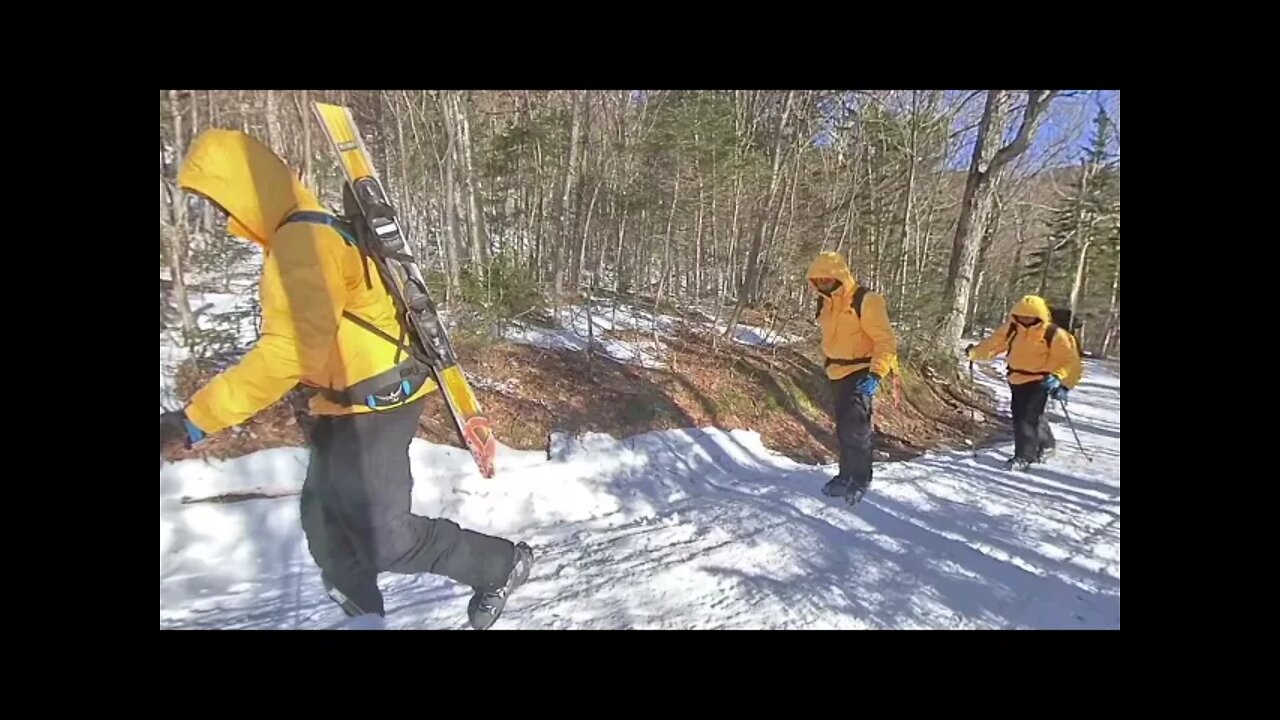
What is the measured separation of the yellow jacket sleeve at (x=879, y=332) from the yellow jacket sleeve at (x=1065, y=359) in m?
0.54

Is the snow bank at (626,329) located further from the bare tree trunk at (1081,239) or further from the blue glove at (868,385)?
the bare tree trunk at (1081,239)

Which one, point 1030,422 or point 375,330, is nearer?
point 375,330

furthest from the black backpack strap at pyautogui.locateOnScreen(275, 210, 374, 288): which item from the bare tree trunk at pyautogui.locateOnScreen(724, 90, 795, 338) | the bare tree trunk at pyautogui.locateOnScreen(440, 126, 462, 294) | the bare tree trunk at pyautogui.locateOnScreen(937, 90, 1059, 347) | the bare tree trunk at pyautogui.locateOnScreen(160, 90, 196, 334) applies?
the bare tree trunk at pyautogui.locateOnScreen(937, 90, 1059, 347)

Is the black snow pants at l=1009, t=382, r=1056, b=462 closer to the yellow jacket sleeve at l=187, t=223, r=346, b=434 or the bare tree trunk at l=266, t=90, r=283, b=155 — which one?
the yellow jacket sleeve at l=187, t=223, r=346, b=434

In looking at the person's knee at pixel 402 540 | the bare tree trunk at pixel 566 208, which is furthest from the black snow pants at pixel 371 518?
the bare tree trunk at pixel 566 208

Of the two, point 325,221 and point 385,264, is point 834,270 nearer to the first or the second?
point 385,264

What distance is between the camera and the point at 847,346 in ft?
6.08

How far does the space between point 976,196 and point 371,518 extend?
2.14 metres

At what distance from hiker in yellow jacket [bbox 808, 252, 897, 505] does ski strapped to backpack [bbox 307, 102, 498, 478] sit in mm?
1221

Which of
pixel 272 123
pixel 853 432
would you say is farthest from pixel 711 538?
pixel 272 123

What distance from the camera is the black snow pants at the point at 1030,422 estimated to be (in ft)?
6.31

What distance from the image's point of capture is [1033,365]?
6.23 ft
